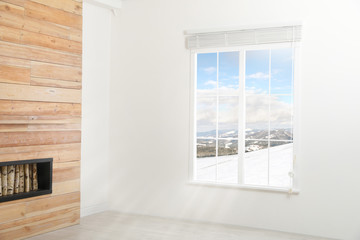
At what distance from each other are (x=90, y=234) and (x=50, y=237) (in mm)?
427

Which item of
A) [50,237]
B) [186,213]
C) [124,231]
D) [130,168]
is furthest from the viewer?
[130,168]

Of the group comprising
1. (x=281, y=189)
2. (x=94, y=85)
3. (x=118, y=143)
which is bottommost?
(x=281, y=189)

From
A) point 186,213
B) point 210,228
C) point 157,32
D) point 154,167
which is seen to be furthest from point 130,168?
point 157,32

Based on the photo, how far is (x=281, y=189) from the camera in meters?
4.48

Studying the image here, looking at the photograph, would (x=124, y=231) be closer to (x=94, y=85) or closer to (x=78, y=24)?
(x=94, y=85)

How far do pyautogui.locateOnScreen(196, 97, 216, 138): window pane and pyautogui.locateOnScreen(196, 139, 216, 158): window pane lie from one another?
7cm

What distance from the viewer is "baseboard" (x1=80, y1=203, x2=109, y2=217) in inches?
203

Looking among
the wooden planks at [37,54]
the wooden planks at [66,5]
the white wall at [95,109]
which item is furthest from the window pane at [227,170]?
the wooden planks at [66,5]

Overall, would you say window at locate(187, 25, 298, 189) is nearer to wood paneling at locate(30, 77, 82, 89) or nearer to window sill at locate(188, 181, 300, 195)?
window sill at locate(188, 181, 300, 195)

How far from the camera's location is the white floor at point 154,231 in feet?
14.0

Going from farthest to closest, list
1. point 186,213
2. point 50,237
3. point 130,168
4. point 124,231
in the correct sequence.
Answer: point 130,168, point 186,213, point 124,231, point 50,237

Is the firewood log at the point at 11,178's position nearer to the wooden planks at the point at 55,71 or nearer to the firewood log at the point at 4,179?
the firewood log at the point at 4,179

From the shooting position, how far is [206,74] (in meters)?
5.03

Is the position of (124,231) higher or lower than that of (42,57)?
lower
